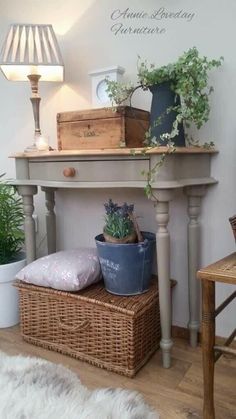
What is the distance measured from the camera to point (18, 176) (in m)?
1.54

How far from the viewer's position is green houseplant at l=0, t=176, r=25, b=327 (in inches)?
67.2

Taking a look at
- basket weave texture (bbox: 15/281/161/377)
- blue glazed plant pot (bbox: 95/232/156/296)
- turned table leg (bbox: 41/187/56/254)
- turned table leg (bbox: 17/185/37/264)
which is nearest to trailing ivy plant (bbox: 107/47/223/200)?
blue glazed plant pot (bbox: 95/232/156/296)

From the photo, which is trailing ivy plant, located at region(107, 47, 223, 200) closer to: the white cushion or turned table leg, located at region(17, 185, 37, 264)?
the white cushion

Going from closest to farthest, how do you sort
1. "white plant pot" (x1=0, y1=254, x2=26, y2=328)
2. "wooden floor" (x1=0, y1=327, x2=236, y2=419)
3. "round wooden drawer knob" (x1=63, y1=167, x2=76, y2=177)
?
"wooden floor" (x1=0, y1=327, x2=236, y2=419)
"round wooden drawer knob" (x1=63, y1=167, x2=76, y2=177)
"white plant pot" (x1=0, y1=254, x2=26, y2=328)

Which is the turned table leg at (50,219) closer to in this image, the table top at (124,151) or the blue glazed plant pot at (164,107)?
the table top at (124,151)

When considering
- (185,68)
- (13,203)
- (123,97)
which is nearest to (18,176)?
(13,203)

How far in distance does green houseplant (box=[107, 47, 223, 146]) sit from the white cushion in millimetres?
564

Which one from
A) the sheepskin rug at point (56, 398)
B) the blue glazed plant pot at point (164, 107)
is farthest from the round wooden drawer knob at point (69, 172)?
the sheepskin rug at point (56, 398)

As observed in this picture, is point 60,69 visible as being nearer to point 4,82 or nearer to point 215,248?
point 4,82

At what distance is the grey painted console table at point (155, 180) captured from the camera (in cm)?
122

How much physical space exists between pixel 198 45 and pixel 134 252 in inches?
34.7

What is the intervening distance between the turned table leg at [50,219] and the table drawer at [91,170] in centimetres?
36

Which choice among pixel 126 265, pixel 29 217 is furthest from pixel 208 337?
pixel 29 217

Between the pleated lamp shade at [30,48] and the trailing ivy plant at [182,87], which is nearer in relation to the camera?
the trailing ivy plant at [182,87]
